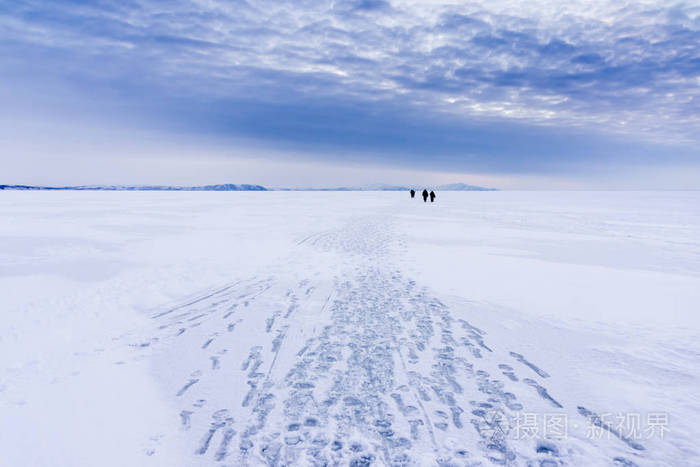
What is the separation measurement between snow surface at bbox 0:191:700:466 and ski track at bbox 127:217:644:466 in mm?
20

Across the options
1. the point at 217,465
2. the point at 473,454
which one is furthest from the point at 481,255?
the point at 217,465

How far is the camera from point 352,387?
153 inches

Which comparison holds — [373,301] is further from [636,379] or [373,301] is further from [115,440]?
[115,440]

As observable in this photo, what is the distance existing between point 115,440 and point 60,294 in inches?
204

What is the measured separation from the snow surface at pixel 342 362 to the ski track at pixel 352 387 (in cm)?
2

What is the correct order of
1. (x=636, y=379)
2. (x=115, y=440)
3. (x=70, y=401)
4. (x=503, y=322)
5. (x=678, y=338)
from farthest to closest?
(x=503, y=322) → (x=678, y=338) → (x=636, y=379) → (x=70, y=401) → (x=115, y=440)

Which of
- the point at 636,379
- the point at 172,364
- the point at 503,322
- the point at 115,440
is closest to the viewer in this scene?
the point at 115,440

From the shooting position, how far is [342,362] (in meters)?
4.41

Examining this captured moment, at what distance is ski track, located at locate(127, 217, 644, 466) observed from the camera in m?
3.01

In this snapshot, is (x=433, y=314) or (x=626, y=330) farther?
(x=433, y=314)

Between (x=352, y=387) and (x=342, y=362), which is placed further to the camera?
(x=342, y=362)

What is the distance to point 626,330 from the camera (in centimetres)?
539

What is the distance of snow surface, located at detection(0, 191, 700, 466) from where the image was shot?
3074 millimetres

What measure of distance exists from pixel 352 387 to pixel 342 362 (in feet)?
1.79
